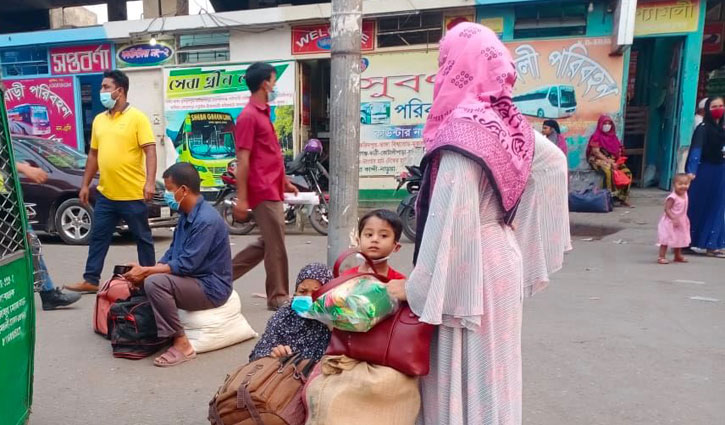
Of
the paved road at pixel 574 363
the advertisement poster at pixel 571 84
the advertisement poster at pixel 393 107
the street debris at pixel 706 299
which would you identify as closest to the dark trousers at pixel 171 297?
the paved road at pixel 574 363

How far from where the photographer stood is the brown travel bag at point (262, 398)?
2.22 meters

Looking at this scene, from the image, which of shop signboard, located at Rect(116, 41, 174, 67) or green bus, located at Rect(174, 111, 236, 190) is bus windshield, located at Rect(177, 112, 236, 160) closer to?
green bus, located at Rect(174, 111, 236, 190)

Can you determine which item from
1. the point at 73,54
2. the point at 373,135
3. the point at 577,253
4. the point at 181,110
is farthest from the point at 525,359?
the point at 73,54

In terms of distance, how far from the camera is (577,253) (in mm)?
6578

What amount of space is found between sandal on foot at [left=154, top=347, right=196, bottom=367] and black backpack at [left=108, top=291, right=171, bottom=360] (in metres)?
0.13

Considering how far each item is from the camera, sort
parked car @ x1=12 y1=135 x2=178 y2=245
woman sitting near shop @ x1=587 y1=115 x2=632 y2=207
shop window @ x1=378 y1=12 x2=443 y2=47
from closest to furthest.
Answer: parked car @ x1=12 y1=135 x2=178 y2=245, woman sitting near shop @ x1=587 y1=115 x2=632 y2=207, shop window @ x1=378 y1=12 x2=443 y2=47

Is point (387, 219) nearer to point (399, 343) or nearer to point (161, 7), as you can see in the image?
point (399, 343)

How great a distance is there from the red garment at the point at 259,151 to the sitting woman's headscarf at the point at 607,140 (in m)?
7.11

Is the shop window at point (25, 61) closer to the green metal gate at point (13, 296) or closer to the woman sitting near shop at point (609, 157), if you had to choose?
the woman sitting near shop at point (609, 157)

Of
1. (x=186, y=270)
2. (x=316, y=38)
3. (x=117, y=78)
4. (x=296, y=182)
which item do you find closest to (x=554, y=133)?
(x=296, y=182)

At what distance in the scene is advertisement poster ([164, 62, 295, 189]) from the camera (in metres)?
11.3

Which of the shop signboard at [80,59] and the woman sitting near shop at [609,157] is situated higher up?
the shop signboard at [80,59]

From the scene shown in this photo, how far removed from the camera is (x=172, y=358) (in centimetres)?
337

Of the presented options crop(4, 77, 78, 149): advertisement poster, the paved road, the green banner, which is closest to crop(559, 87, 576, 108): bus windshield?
the paved road
